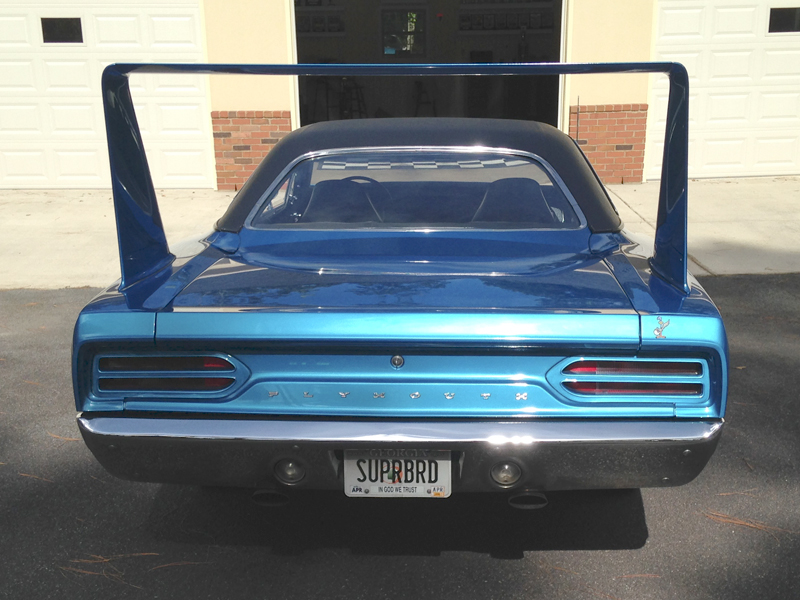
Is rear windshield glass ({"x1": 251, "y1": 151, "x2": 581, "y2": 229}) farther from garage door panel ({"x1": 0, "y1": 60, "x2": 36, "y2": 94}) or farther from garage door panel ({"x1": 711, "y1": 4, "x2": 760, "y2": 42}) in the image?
garage door panel ({"x1": 0, "y1": 60, "x2": 36, "y2": 94})

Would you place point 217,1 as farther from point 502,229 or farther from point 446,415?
point 446,415

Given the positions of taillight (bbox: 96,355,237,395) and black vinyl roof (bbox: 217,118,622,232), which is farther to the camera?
black vinyl roof (bbox: 217,118,622,232)

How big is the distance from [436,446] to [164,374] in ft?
2.89

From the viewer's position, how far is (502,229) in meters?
3.28

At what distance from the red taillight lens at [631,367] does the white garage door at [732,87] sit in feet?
28.1

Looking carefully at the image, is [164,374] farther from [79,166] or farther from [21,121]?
[21,121]

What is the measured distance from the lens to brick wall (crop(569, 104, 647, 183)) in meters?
10.2

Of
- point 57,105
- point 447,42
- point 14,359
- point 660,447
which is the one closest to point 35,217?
point 57,105

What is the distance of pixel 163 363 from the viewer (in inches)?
100

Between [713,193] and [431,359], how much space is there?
850 cm

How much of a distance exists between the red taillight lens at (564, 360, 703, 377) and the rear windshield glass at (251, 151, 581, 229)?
0.96m

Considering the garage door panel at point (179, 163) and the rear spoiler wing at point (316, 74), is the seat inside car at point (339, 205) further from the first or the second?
the garage door panel at point (179, 163)

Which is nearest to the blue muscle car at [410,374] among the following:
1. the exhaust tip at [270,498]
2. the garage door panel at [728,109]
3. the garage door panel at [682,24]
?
the exhaust tip at [270,498]

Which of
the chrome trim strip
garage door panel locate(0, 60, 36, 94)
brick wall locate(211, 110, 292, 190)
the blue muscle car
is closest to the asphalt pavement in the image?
the blue muscle car
